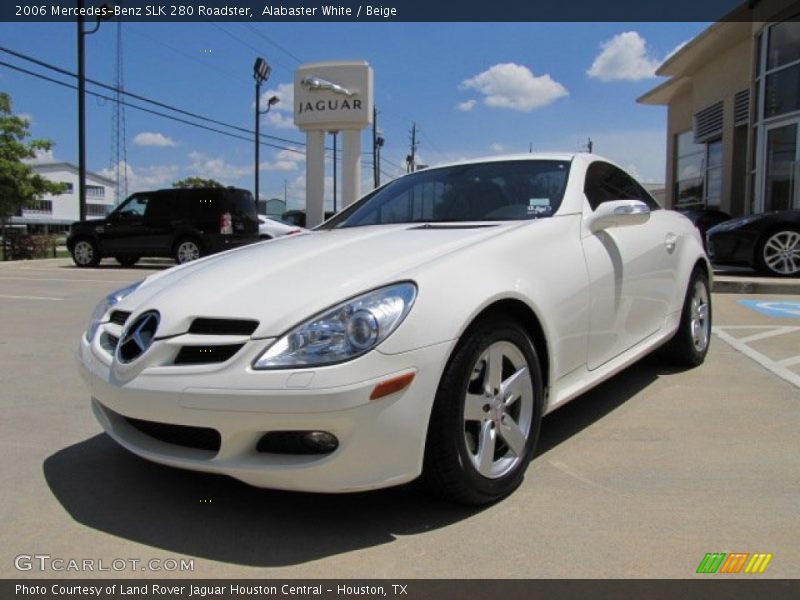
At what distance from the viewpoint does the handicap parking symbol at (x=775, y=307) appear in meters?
7.72

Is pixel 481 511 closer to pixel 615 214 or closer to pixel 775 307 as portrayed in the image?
pixel 615 214

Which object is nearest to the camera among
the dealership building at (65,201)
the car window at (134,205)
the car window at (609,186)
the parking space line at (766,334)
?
the car window at (609,186)

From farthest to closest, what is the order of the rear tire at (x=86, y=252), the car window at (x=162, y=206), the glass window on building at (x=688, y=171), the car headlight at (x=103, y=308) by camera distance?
the glass window on building at (x=688, y=171) < the rear tire at (x=86, y=252) < the car window at (x=162, y=206) < the car headlight at (x=103, y=308)

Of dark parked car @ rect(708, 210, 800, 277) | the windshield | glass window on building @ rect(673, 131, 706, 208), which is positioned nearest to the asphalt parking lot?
the windshield

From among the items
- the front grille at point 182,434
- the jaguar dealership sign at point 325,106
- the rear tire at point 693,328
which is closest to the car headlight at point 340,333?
the front grille at point 182,434

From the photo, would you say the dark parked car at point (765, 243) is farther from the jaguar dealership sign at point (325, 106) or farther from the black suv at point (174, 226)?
the jaguar dealership sign at point (325, 106)

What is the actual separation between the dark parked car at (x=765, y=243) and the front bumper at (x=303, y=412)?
9.64 m

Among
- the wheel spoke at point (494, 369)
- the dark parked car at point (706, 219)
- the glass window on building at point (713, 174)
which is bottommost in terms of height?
the wheel spoke at point (494, 369)

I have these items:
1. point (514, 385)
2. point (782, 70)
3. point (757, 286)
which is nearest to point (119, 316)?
point (514, 385)

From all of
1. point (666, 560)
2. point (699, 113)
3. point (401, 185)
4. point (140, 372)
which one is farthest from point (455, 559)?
point (699, 113)

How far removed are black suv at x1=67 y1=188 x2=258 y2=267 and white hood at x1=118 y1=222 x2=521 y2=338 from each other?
13.0 metres

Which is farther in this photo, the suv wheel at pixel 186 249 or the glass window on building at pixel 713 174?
the glass window on building at pixel 713 174

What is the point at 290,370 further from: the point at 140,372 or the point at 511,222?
the point at 511,222
